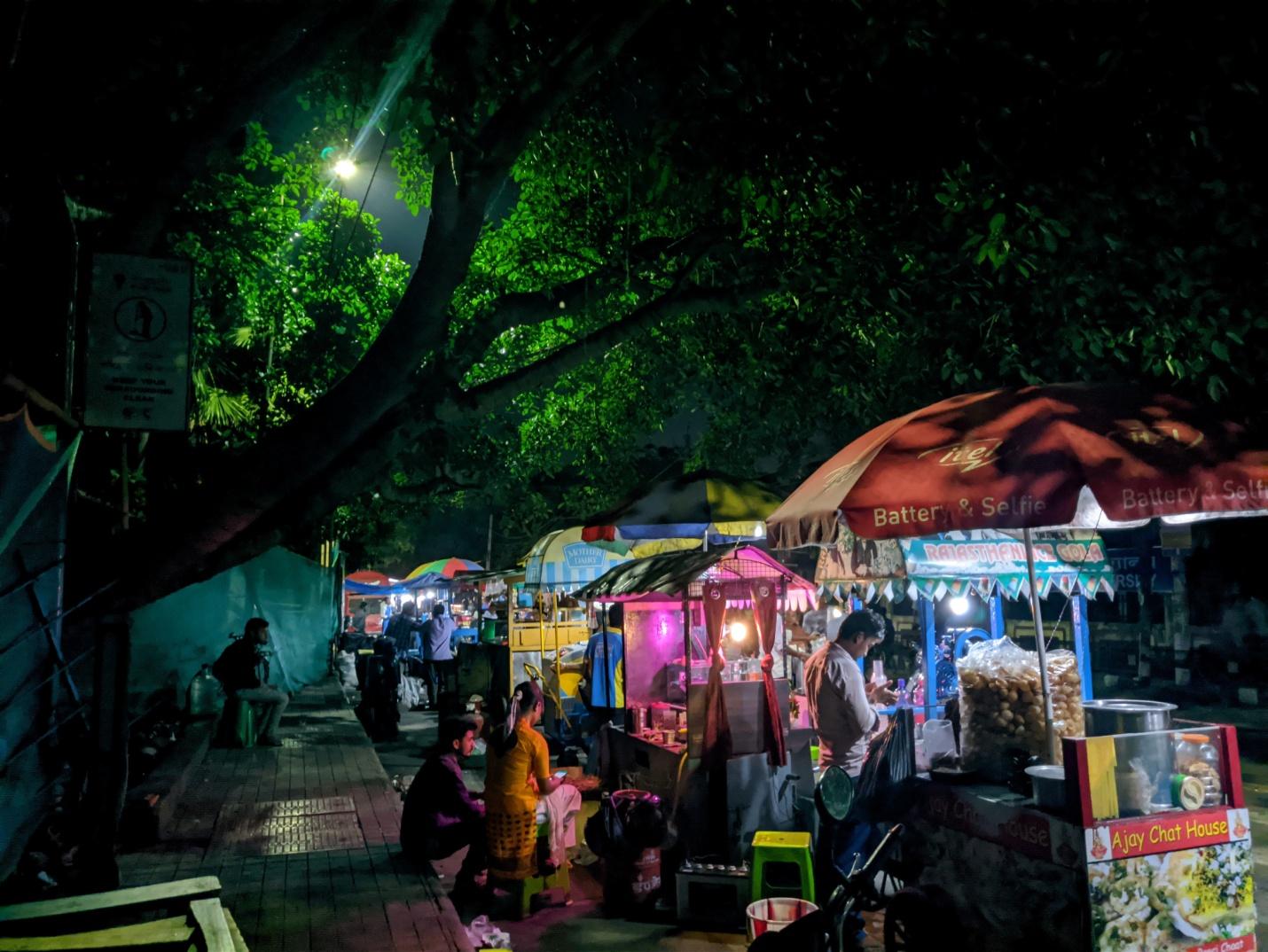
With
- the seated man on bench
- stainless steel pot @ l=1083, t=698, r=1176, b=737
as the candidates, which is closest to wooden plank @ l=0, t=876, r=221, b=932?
stainless steel pot @ l=1083, t=698, r=1176, b=737

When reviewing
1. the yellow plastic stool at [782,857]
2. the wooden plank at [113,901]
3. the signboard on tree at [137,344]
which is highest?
the signboard on tree at [137,344]

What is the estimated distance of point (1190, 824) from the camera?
4016 mm

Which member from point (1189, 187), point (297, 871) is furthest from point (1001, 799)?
point (1189, 187)

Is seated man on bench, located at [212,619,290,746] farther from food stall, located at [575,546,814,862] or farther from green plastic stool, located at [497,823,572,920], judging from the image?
green plastic stool, located at [497,823,572,920]

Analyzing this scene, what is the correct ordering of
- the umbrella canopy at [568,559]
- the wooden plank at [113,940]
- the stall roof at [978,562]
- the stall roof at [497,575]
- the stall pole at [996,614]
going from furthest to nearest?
the stall roof at [497,575], the umbrella canopy at [568,559], the stall pole at [996,614], the stall roof at [978,562], the wooden plank at [113,940]

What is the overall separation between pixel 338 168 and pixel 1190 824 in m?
12.4

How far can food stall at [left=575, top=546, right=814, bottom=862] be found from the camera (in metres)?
6.96

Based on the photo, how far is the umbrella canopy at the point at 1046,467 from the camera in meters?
3.81

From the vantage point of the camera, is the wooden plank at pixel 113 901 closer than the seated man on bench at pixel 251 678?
Yes

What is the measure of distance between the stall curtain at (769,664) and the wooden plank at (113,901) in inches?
174

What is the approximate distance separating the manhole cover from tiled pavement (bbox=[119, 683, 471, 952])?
0.05 ft

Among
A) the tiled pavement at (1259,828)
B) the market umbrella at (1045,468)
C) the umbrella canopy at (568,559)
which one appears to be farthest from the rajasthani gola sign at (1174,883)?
the umbrella canopy at (568,559)

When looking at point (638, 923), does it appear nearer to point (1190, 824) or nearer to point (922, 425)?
point (1190, 824)

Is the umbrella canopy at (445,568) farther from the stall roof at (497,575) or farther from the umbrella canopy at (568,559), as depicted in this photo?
the umbrella canopy at (568,559)
